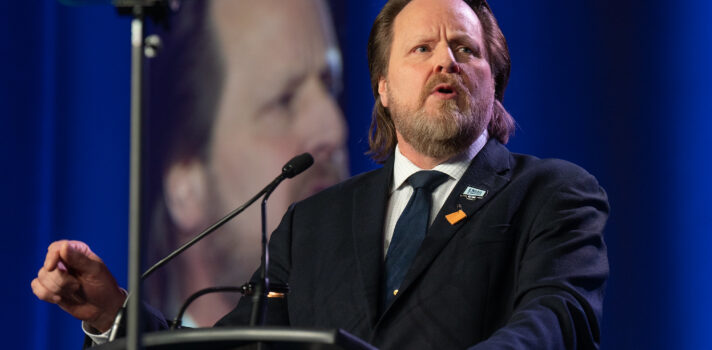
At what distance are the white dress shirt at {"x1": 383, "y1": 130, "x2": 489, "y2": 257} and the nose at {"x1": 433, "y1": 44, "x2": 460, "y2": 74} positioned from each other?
21 cm

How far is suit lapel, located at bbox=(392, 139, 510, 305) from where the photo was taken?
204 centimetres

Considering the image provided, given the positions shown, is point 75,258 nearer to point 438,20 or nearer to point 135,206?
point 135,206

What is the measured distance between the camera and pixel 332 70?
3182mm

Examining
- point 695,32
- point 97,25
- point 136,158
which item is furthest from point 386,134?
point 136,158

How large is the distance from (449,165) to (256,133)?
1035 mm

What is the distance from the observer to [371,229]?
2.21 meters

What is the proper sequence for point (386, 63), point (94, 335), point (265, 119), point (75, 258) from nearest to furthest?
point (75, 258) → point (94, 335) → point (386, 63) → point (265, 119)

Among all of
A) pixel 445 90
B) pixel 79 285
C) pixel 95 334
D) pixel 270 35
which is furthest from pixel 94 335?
pixel 270 35

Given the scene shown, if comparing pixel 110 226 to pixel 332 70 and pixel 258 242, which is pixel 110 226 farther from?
pixel 332 70

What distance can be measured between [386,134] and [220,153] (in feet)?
2.26

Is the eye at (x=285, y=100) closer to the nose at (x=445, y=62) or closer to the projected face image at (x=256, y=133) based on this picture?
the projected face image at (x=256, y=133)

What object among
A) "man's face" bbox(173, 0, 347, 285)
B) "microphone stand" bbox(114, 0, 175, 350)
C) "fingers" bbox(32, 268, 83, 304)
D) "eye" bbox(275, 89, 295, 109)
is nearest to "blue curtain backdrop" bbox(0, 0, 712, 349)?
"man's face" bbox(173, 0, 347, 285)

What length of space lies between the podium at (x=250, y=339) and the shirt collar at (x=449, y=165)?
1.22 meters

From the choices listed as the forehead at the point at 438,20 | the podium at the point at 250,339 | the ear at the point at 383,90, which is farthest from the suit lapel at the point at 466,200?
the podium at the point at 250,339
